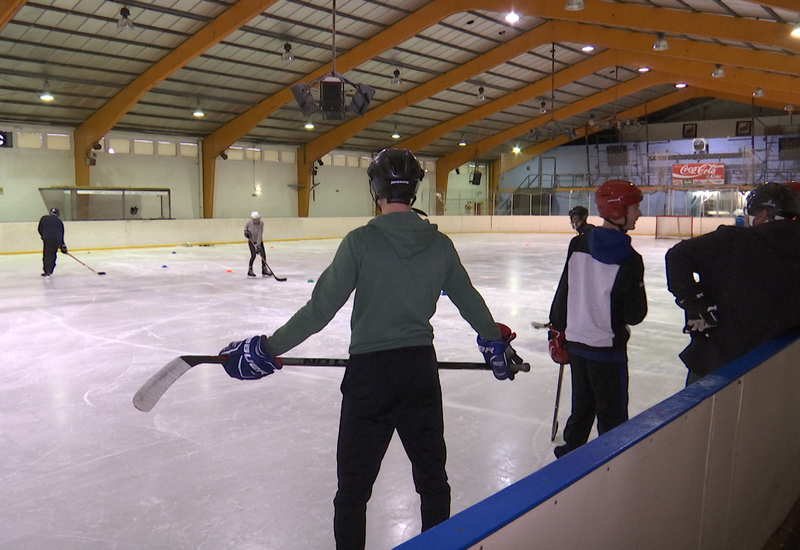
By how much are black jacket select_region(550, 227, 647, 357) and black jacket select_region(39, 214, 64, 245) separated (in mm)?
11881

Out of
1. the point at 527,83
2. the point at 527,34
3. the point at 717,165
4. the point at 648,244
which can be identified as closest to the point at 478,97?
the point at 527,83

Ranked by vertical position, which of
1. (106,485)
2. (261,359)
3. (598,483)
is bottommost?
(106,485)

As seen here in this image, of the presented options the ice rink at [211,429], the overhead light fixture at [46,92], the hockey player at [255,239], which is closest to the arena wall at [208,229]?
the overhead light fixture at [46,92]

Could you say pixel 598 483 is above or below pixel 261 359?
below

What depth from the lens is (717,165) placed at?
31234 mm

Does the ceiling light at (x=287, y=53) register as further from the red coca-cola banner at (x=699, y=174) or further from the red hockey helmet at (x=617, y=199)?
the red coca-cola banner at (x=699, y=174)

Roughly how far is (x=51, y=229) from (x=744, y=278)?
12.6 meters

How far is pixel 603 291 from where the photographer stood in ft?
9.39

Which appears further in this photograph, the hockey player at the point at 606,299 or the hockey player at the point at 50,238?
the hockey player at the point at 50,238

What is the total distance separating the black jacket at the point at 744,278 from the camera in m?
2.79

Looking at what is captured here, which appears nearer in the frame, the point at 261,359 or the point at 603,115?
the point at 261,359

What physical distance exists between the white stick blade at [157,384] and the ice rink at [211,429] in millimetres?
731

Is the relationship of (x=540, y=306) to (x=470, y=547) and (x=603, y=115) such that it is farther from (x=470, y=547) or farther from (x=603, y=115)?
(x=603, y=115)

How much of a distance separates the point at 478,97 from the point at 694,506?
25738 mm
